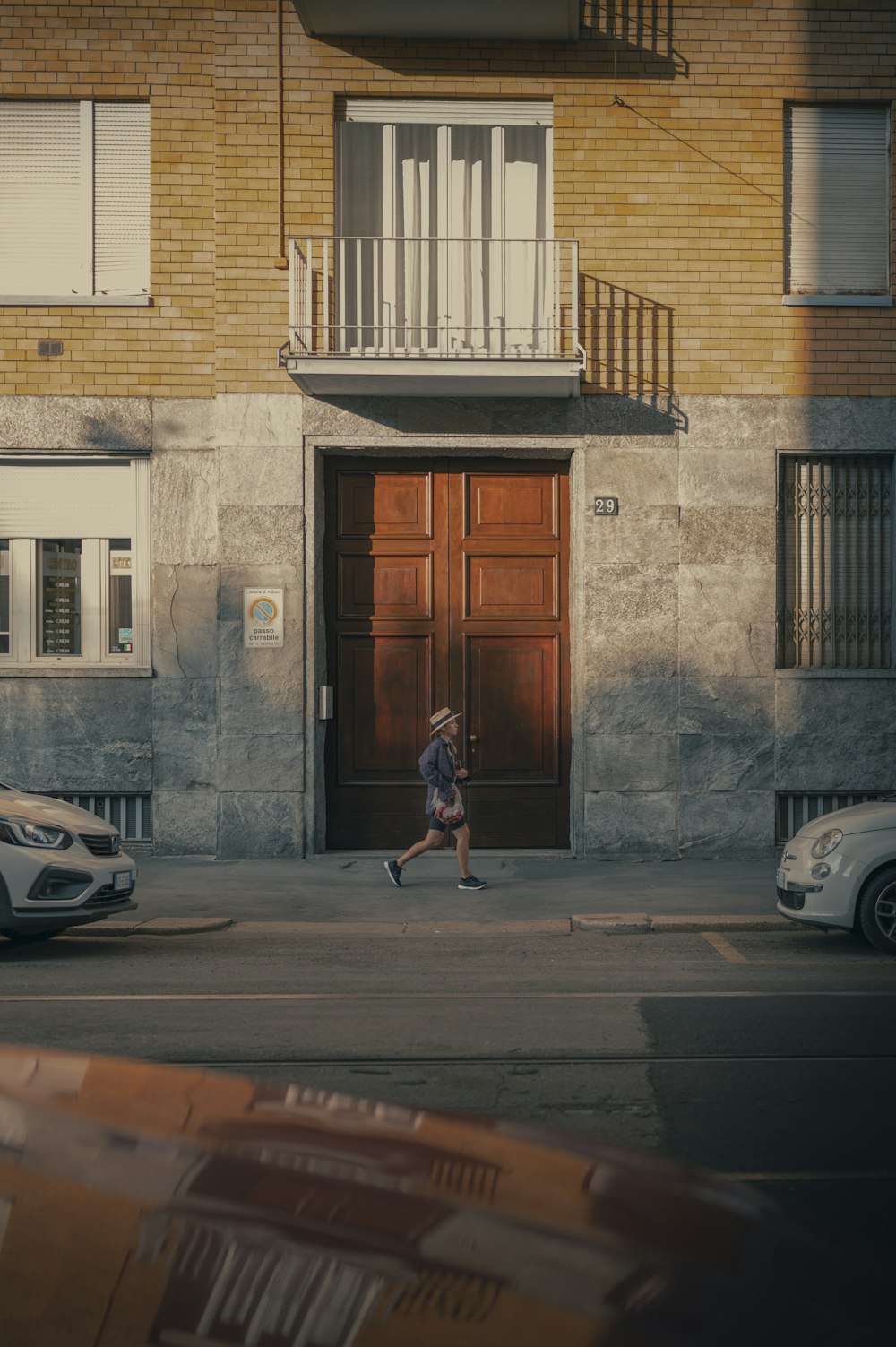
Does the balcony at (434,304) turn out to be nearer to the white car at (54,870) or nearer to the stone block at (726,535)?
the stone block at (726,535)

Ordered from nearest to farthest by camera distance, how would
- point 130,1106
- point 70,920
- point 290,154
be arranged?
point 130,1106
point 70,920
point 290,154

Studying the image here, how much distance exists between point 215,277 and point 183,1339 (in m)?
13.2

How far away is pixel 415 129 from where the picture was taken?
13789 millimetres

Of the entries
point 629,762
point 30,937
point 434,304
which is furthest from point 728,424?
point 30,937

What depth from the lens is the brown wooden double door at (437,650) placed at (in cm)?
1395

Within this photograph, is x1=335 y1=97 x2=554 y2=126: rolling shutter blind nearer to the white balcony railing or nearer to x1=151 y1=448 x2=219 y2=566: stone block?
the white balcony railing

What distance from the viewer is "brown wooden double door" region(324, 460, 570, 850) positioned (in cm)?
1395

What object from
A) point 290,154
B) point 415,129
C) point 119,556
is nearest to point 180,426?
point 119,556

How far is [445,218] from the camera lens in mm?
13922

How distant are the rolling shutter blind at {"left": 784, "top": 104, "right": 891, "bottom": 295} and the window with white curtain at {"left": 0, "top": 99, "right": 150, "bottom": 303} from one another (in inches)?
257

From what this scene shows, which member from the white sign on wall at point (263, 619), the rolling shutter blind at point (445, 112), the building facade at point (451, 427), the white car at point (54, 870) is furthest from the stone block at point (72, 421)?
the white car at point (54, 870)

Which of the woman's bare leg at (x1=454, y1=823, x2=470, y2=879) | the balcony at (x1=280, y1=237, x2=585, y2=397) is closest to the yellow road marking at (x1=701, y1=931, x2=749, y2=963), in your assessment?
the woman's bare leg at (x1=454, y1=823, x2=470, y2=879)

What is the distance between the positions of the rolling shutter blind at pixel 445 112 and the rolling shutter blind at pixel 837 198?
2586 mm

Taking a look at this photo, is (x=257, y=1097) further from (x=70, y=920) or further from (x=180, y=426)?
(x=180, y=426)
